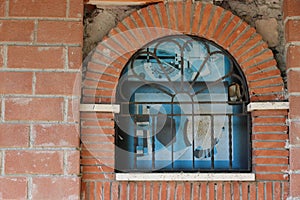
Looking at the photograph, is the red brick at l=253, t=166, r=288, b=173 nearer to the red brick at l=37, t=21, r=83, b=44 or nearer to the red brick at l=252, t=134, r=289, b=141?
the red brick at l=252, t=134, r=289, b=141

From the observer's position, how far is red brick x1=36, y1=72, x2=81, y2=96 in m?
2.67

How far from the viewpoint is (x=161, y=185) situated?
2.73m

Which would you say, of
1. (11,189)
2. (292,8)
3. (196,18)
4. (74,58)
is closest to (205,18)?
(196,18)

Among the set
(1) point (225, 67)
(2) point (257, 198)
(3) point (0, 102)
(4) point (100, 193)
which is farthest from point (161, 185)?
(3) point (0, 102)

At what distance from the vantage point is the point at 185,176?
8.93ft

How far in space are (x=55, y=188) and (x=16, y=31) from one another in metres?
0.97

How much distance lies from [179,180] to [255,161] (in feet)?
1.58

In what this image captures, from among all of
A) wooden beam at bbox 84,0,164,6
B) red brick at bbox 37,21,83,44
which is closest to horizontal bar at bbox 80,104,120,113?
red brick at bbox 37,21,83,44

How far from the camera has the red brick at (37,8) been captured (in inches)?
107

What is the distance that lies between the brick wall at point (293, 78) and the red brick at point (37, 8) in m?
1.38

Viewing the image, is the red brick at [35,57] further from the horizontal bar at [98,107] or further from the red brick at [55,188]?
the red brick at [55,188]

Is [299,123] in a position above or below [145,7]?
below

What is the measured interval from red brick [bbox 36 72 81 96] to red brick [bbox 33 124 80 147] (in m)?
0.20

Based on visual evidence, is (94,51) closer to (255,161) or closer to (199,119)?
(199,119)
